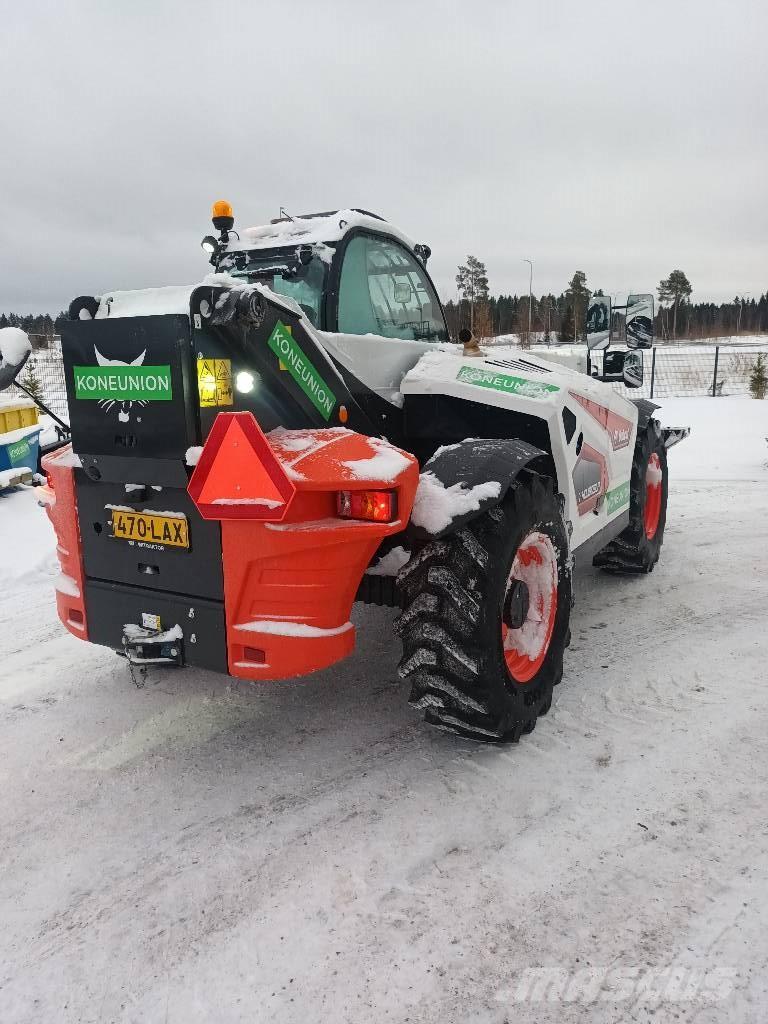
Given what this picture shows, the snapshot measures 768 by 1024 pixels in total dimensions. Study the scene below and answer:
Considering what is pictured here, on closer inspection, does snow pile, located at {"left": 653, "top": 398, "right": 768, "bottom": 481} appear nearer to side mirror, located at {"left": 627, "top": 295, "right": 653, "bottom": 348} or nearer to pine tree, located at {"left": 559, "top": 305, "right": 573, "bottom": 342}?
side mirror, located at {"left": 627, "top": 295, "right": 653, "bottom": 348}

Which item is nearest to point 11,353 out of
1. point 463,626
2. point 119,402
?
point 119,402

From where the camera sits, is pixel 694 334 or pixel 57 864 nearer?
pixel 57 864

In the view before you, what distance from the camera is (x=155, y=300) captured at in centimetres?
285

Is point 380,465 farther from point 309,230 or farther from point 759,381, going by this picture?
point 759,381

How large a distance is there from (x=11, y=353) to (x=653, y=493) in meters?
5.00

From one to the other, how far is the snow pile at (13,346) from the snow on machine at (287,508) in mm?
206

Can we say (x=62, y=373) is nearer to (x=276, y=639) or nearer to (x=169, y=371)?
(x=169, y=371)

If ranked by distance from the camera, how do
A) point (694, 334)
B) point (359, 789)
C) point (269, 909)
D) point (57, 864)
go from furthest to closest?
point (694, 334) → point (359, 789) → point (57, 864) → point (269, 909)

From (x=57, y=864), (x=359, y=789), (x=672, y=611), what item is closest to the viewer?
(x=57, y=864)

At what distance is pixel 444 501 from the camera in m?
2.81

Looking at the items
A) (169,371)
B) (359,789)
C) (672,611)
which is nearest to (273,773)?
(359,789)

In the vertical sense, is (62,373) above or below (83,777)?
above

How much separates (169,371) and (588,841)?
227 centimetres
